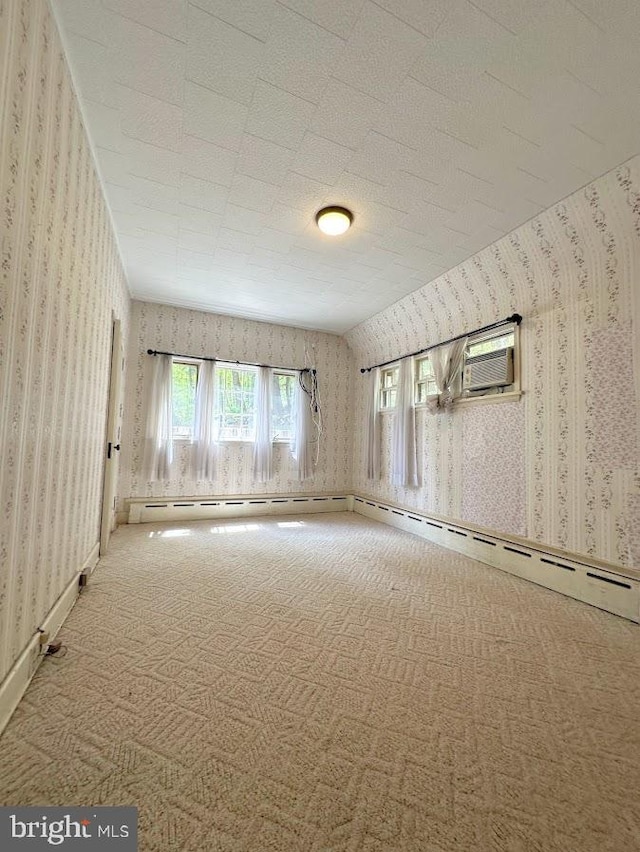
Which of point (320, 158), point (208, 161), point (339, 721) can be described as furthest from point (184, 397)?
point (339, 721)

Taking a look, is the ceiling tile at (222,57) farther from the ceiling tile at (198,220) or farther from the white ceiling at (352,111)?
the ceiling tile at (198,220)

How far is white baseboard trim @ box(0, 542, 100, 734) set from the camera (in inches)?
45.4

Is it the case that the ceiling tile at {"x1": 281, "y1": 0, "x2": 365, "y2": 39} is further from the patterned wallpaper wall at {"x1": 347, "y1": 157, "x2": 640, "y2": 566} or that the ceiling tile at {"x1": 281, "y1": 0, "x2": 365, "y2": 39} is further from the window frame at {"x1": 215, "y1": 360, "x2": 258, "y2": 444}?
the window frame at {"x1": 215, "y1": 360, "x2": 258, "y2": 444}

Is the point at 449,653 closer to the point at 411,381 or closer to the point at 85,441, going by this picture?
the point at 85,441

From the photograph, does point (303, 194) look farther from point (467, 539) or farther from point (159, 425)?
point (467, 539)

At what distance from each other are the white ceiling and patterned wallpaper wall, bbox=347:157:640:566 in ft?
0.92

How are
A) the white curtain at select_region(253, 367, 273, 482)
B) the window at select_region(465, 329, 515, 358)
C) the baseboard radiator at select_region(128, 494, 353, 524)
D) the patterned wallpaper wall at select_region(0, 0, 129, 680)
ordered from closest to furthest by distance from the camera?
the patterned wallpaper wall at select_region(0, 0, 129, 680) → the window at select_region(465, 329, 515, 358) → the baseboard radiator at select_region(128, 494, 353, 524) → the white curtain at select_region(253, 367, 273, 482)

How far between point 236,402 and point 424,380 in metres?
2.56

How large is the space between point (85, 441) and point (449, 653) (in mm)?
2492

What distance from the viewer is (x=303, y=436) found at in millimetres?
4793

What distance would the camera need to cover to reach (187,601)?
6.85 feet

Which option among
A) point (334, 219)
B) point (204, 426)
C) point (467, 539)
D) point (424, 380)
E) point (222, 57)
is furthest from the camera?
point (204, 426)

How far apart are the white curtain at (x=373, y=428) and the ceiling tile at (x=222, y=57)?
135 inches

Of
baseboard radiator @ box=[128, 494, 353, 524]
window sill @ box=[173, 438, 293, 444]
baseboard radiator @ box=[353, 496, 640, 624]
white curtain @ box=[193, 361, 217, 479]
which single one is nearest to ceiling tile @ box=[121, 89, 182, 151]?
white curtain @ box=[193, 361, 217, 479]
